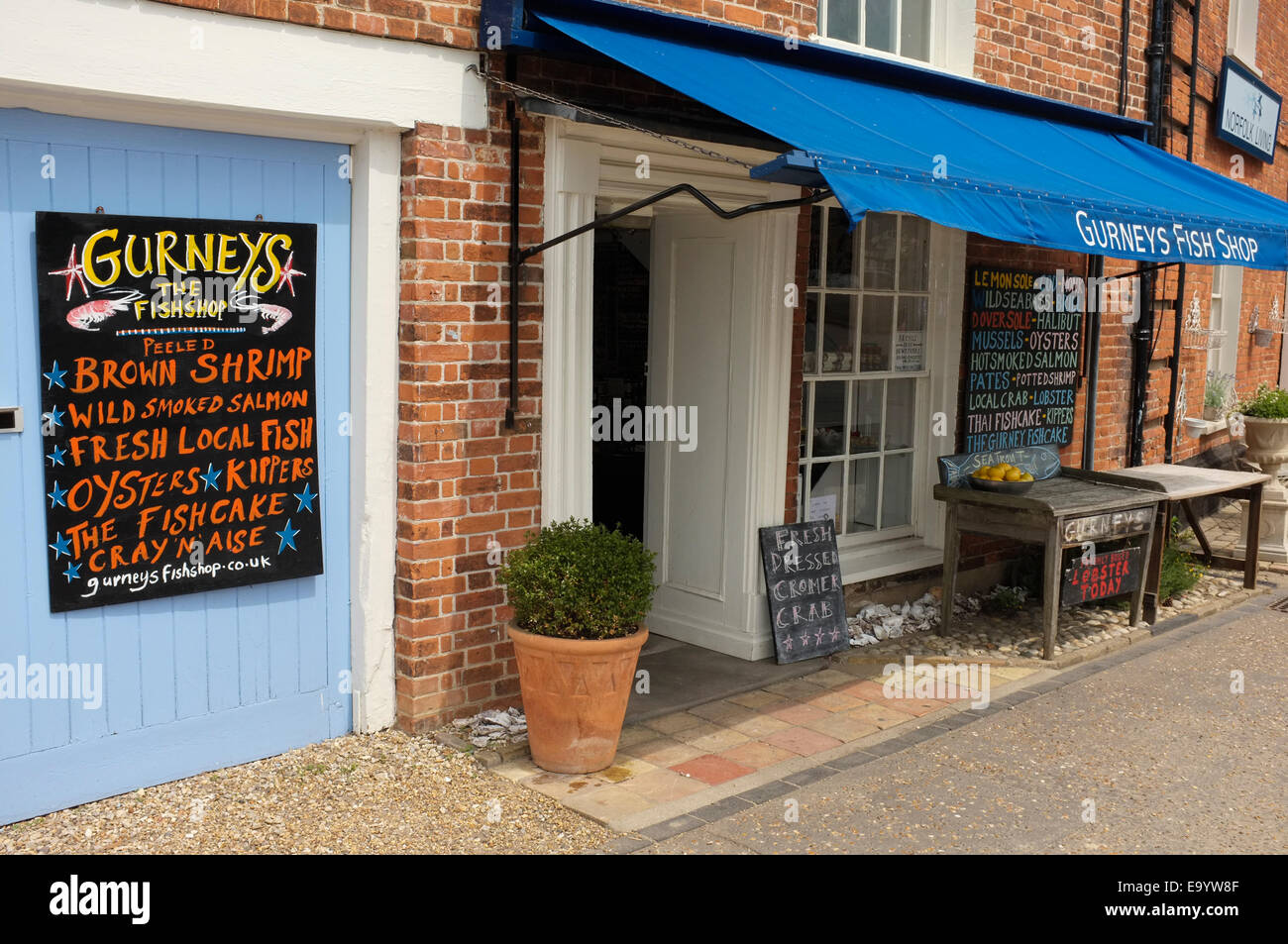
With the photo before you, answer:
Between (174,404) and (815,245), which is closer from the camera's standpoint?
(174,404)

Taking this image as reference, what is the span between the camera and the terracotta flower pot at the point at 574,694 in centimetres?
479

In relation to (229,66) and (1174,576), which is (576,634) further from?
(1174,576)

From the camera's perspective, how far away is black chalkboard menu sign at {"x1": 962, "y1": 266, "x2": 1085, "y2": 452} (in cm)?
796

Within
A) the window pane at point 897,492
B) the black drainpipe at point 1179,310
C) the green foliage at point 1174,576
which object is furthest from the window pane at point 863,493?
the black drainpipe at point 1179,310

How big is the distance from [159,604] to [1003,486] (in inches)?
185

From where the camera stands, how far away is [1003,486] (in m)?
6.98

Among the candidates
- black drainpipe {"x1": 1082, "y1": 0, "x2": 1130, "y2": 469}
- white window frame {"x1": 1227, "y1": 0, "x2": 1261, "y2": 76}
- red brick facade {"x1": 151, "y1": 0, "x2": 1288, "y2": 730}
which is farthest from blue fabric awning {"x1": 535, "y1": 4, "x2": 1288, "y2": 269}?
white window frame {"x1": 1227, "y1": 0, "x2": 1261, "y2": 76}

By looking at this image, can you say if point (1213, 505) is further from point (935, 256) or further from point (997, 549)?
point (935, 256)

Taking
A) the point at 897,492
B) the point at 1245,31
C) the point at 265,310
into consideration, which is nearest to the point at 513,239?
the point at 265,310

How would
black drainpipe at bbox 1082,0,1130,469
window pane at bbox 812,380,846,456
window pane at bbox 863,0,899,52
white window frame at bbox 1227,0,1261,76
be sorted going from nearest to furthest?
1. window pane at bbox 812,380,846,456
2. window pane at bbox 863,0,899,52
3. black drainpipe at bbox 1082,0,1130,469
4. white window frame at bbox 1227,0,1261,76

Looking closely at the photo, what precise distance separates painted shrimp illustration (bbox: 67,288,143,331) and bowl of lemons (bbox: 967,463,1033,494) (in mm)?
4781

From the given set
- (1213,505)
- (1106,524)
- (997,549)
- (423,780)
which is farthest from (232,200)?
(1213,505)

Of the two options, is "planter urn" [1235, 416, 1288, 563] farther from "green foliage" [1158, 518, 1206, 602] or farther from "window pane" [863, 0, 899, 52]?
"window pane" [863, 0, 899, 52]

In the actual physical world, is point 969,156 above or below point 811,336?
above
